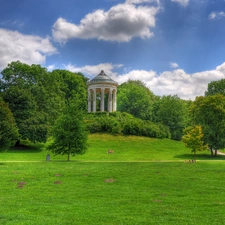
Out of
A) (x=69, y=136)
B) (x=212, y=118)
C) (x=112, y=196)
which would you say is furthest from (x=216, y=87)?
(x=112, y=196)

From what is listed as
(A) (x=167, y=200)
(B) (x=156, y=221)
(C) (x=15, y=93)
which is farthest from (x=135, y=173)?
(C) (x=15, y=93)

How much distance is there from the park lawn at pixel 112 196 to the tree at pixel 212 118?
22620 mm

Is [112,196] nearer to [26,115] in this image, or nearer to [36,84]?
[26,115]

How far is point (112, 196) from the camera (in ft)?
48.2

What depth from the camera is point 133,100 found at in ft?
269

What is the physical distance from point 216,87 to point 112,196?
60.3 metres

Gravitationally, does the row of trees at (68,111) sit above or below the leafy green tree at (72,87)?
below

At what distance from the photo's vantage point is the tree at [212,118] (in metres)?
43.5

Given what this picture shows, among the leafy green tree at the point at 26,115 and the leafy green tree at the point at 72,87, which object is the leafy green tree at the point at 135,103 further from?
the leafy green tree at the point at 26,115

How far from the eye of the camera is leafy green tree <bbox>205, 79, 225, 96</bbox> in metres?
67.4

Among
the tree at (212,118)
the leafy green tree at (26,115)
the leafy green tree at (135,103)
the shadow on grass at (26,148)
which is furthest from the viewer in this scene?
the leafy green tree at (135,103)

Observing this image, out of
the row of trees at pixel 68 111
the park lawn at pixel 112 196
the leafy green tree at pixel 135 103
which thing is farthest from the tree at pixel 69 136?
the leafy green tree at pixel 135 103

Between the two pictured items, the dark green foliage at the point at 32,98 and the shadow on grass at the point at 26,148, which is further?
the dark green foliage at the point at 32,98

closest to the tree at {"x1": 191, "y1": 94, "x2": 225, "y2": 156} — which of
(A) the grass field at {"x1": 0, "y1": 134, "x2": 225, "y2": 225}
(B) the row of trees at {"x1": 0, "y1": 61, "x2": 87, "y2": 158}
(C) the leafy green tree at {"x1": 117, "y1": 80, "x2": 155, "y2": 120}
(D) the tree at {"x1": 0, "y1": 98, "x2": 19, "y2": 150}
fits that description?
(B) the row of trees at {"x1": 0, "y1": 61, "x2": 87, "y2": 158}
